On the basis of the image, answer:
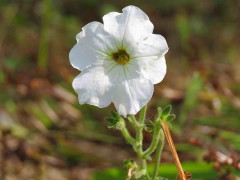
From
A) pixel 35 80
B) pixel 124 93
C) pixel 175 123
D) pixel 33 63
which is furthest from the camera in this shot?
pixel 33 63

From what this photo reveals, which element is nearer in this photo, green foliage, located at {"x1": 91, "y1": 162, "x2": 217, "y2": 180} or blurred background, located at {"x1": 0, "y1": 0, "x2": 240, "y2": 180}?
green foliage, located at {"x1": 91, "y1": 162, "x2": 217, "y2": 180}

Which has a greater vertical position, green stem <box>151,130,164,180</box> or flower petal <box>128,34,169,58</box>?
flower petal <box>128,34,169,58</box>

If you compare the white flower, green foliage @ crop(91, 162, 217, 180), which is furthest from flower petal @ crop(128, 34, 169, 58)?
green foliage @ crop(91, 162, 217, 180)

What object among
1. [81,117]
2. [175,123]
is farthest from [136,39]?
[81,117]

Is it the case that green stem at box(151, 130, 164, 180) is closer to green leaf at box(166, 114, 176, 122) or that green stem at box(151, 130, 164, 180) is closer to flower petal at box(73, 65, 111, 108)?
green leaf at box(166, 114, 176, 122)

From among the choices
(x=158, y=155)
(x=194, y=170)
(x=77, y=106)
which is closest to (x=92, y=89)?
(x=158, y=155)

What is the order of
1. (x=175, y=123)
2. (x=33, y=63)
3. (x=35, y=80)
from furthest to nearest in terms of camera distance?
(x=33, y=63)
(x=35, y=80)
(x=175, y=123)

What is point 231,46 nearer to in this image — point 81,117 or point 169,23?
point 169,23
